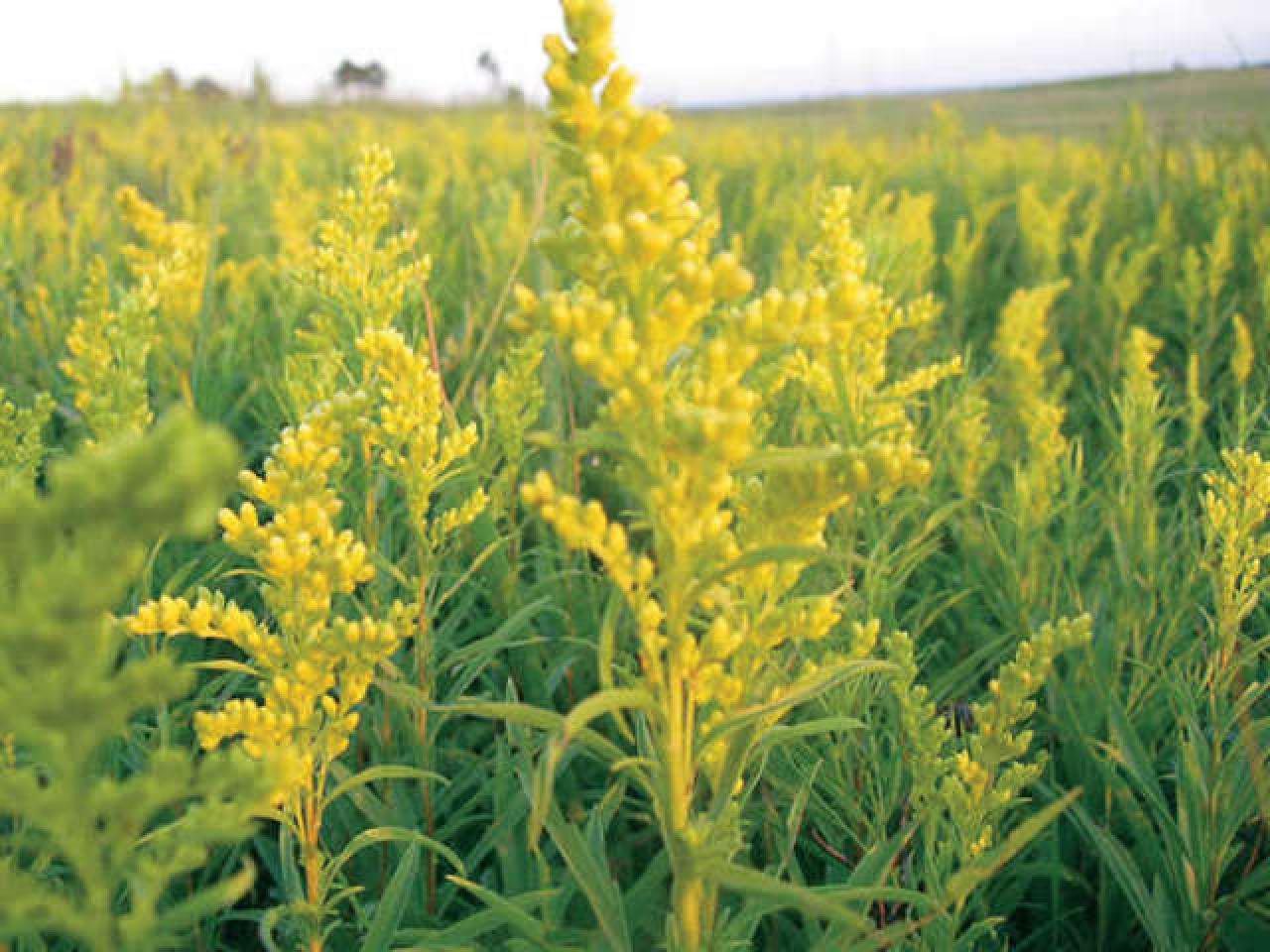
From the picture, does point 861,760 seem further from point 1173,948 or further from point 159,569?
point 159,569

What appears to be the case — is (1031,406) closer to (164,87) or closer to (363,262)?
(363,262)

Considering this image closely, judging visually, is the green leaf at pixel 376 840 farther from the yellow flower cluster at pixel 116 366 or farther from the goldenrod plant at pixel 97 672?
the yellow flower cluster at pixel 116 366

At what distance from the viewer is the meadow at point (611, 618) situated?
2.74 ft

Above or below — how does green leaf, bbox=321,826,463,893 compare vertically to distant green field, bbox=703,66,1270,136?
below

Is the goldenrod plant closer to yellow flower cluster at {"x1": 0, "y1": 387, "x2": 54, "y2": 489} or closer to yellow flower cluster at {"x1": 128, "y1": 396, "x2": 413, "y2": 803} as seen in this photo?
yellow flower cluster at {"x1": 128, "y1": 396, "x2": 413, "y2": 803}

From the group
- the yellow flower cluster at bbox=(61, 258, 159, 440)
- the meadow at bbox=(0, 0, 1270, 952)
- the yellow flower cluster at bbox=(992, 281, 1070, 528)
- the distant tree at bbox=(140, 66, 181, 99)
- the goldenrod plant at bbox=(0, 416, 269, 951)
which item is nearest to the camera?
the goldenrod plant at bbox=(0, 416, 269, 951)

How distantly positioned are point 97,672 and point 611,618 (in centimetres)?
46

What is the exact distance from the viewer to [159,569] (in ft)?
6.56

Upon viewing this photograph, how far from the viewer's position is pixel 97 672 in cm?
59

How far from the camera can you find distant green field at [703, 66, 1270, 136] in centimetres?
600

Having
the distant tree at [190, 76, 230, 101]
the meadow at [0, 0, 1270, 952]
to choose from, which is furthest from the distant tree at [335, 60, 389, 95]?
the meadow at [0, 0, 1270, 952]

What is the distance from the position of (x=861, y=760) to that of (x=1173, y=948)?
0.50 m

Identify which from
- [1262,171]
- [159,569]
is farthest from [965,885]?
[1262,171]

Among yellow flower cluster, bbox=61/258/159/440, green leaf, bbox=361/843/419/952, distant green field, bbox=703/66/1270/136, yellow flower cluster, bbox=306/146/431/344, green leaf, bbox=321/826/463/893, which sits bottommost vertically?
green leaf, bbox=361/843/419/952
